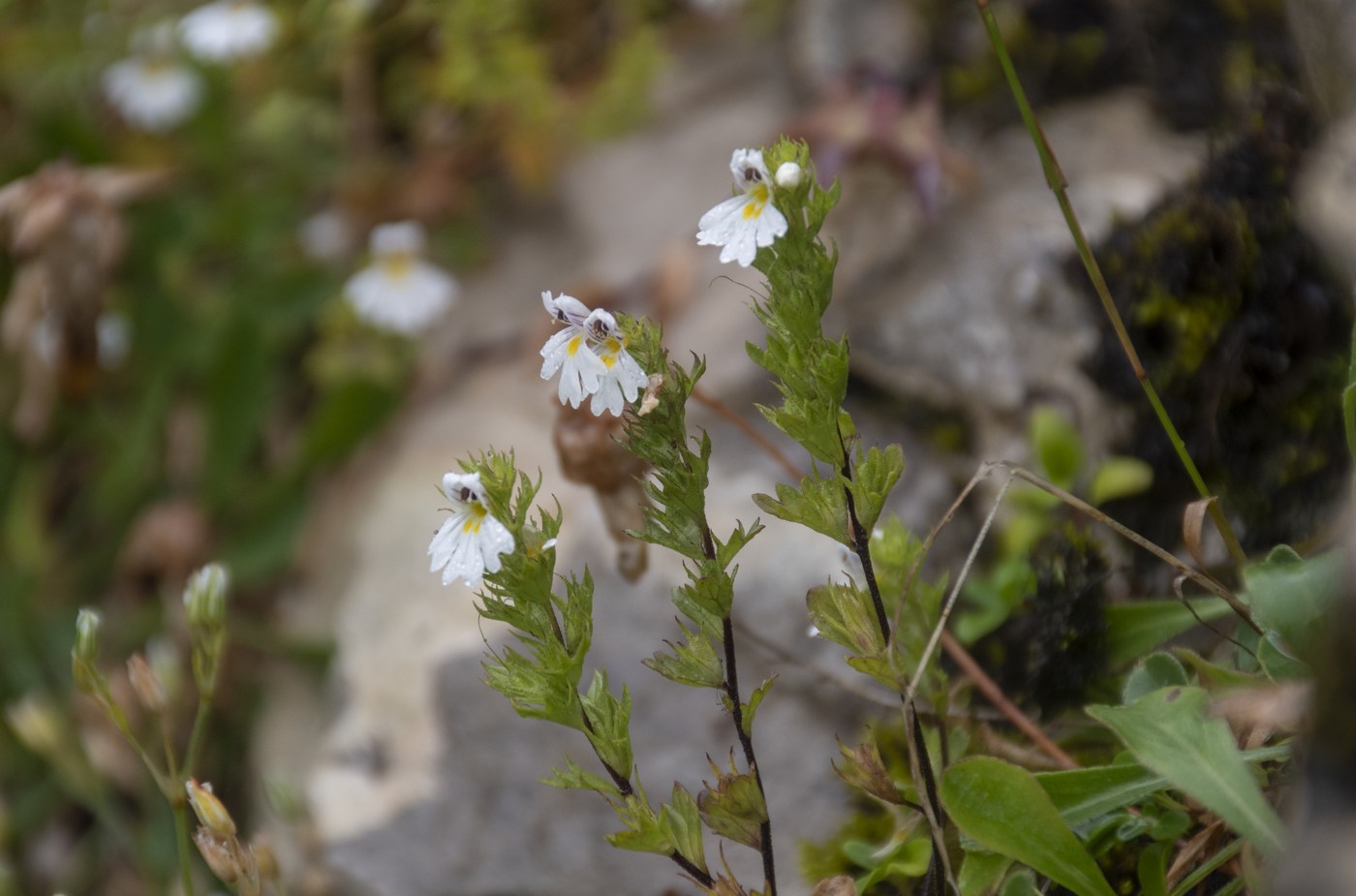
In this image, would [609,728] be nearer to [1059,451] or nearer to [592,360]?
[592,360]

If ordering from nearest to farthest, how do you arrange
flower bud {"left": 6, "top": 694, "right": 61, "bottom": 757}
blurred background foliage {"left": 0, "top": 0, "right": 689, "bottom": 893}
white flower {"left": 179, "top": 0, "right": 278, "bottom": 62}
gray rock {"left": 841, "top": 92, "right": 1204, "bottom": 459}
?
1. flower bud {"left": 6, "top": 694, "right": 61, "bottom": 757}
2. gray rock {"left": 841, "top": 92, "right": 1204, "bottom": 459}
3. blurred background foliage {"left": 0, "top": 0, "right": 689, "bottom": 893}
4. white flower {"left": 179, "top": 0, "right": 278, "bottom": 62}

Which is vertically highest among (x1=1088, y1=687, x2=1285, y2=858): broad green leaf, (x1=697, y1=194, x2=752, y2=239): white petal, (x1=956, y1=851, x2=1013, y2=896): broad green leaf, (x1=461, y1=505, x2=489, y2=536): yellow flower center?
(x1=697, y1=194, x2=752, y2=239): white petal

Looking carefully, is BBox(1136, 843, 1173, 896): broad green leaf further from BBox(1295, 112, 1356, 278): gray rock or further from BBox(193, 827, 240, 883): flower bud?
BBox(193, 827, 240, 883): flower bud

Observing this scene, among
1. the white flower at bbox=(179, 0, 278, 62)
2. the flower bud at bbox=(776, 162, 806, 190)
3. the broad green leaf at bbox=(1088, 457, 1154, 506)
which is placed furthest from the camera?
the white flower at bbox=(179, 0, 278, 62)

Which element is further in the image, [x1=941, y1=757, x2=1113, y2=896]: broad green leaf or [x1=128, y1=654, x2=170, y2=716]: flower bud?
[x1=128, y1=654, x2=170, y2=716]: flower bud

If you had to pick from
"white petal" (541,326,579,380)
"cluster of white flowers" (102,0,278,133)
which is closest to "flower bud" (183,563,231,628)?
"white petal" (541,326,579,380)

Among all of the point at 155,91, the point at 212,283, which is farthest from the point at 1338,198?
the point at 155,91

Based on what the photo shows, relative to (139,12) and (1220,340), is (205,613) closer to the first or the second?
(1220,340)

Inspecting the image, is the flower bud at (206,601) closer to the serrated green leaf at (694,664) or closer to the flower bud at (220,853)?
the flower bud at (220,853)
